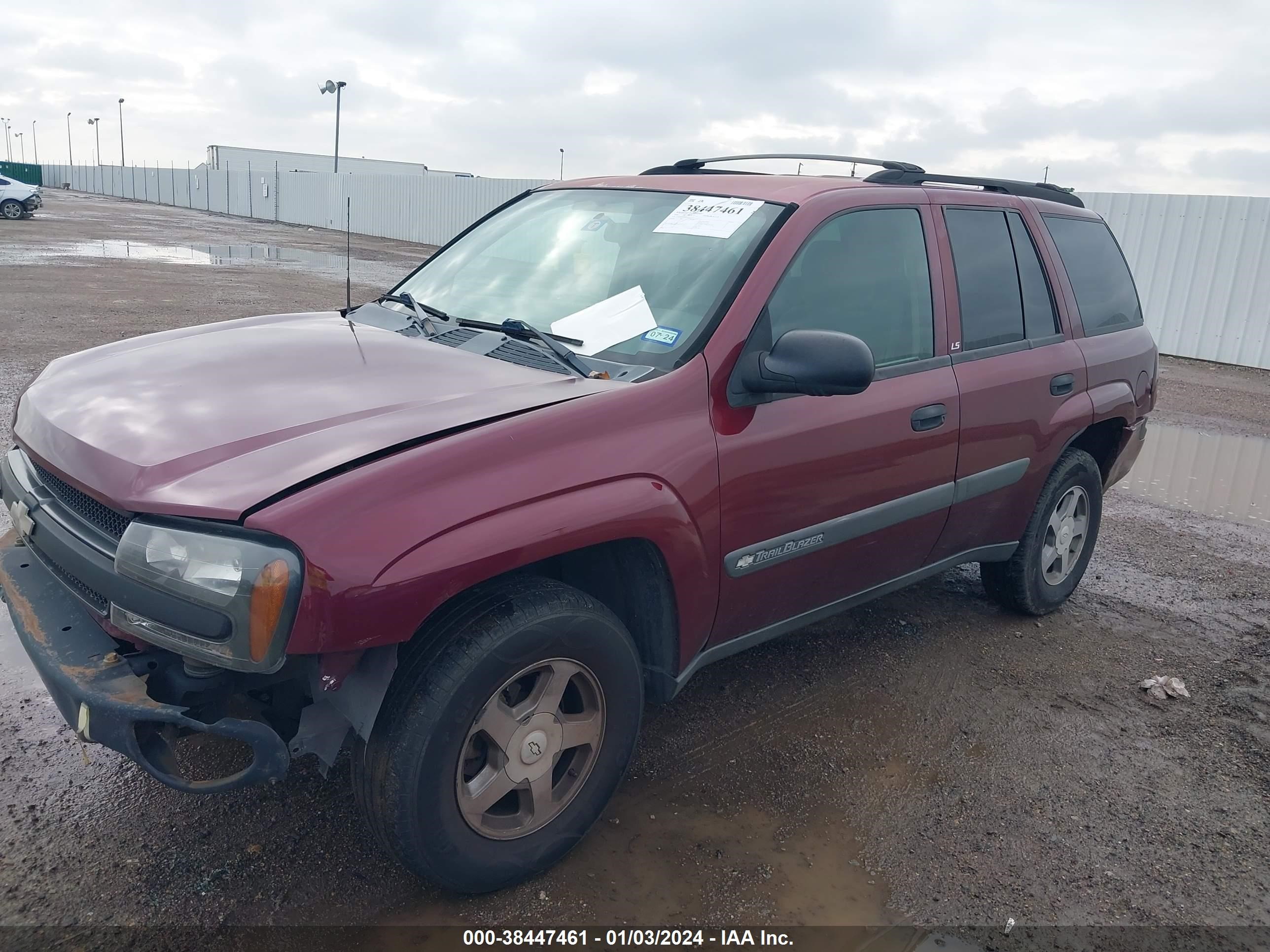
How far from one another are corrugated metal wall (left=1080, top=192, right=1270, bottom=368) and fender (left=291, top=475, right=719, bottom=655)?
12.1 meters

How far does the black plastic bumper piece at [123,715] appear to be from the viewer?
2121 millimetres

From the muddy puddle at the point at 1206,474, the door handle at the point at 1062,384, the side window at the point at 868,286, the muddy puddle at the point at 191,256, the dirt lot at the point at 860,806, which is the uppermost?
the side window at the point at 868,286

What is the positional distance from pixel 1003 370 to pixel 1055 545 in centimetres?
116

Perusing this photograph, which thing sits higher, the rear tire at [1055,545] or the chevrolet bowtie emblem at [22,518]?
the chevrolet bowtie emblem at [22,518]

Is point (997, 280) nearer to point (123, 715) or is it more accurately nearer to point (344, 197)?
point (123, 715)

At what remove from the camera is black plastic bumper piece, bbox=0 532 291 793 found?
2121 mm

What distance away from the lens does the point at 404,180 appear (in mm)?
32344

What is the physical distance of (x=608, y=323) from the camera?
3025 millimetres

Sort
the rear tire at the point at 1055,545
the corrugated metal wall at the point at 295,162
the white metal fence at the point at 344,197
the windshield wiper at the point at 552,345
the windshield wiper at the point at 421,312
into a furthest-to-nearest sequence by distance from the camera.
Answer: the corrugated metal wall at the point at 295,162 → the white metal fence at the point at 344,197 → the rear tire at the point at 1055,545 → the windshield wiper at the point at 421,312 → the windshield wiper at the point at 552,345

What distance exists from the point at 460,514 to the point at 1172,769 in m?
2.72

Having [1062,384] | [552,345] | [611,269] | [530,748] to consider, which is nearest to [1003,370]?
[1062,384]

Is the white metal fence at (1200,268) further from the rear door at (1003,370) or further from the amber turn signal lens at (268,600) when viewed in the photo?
the amber turn signal lens at (268,600)

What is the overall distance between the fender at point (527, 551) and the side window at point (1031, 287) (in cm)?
210

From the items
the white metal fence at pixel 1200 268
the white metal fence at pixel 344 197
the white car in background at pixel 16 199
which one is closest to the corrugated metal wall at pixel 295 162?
the white metal fence at pixel 344 197
